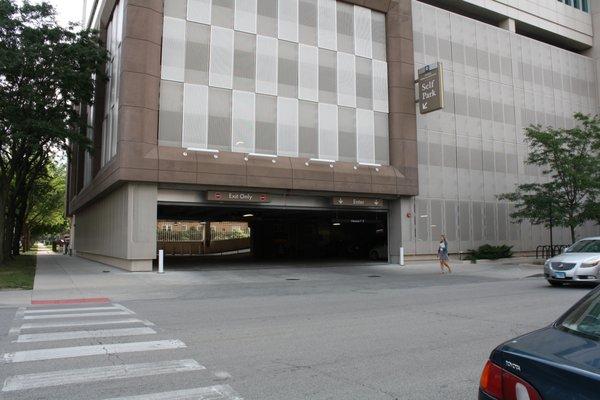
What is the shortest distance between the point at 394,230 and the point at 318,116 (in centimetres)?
779

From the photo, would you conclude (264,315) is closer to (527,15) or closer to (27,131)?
(27,131)

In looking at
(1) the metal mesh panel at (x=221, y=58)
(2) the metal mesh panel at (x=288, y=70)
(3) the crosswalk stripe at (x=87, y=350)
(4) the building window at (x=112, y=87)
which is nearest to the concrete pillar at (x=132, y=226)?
(4) the building window at (x=112, y=87)

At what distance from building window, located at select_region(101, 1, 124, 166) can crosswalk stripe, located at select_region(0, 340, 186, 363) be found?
60.8ft

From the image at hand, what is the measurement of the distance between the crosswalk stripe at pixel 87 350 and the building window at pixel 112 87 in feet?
60.8

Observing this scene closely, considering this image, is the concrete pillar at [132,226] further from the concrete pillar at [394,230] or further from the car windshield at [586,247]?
the car windshield at [586,247]

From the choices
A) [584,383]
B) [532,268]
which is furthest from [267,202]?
[584,383]

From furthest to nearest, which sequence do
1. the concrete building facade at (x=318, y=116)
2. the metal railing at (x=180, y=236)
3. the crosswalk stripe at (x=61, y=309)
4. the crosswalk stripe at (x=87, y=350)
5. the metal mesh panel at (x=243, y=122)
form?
the metal railing at (x=180, y=236), the metal mesh panel at (x=243, y=122), the concrete building facade at (x=318, y=116), the crosswalk stripe at (x=61, y=309), the crosswalk stripe at (x=87, y=350)

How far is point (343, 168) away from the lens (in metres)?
26.0

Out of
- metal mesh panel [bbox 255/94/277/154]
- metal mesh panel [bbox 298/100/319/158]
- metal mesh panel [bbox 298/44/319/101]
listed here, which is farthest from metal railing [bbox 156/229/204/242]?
metal mesh panel [bbox 298/44/319/101]

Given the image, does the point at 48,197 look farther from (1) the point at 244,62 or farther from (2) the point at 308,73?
(2) the point at 308,73

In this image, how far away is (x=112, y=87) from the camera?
2684 centimetres

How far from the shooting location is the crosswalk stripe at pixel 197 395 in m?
4.90

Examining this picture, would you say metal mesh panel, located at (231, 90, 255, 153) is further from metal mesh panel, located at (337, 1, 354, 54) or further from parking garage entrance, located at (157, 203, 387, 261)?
parking garage entrance, located at (157, 203, 387, 261)

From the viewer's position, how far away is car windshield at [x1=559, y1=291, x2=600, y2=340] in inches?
122
